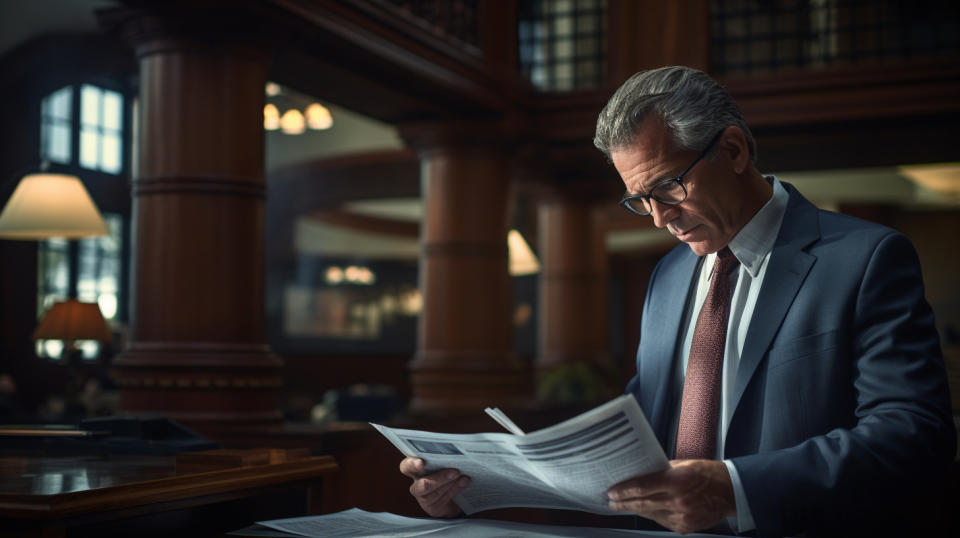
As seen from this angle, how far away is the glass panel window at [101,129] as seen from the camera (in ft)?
40.4

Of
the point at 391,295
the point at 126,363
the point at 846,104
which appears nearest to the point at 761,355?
the point at 126,363

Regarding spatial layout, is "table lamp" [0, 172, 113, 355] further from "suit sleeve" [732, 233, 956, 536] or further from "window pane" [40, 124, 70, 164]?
"window pane" [40, 124, 70, 164]

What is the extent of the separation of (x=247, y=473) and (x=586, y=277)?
23.7 ft

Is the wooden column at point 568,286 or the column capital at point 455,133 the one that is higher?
the column capital at point 455,133

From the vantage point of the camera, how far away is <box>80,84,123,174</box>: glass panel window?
484 inches

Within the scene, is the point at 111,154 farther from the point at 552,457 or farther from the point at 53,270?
the point at 552,457

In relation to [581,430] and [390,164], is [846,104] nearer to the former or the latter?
[581,430]

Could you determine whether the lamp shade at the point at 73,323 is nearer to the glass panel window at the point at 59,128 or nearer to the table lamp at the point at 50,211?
the table lamp at the point at 50,211

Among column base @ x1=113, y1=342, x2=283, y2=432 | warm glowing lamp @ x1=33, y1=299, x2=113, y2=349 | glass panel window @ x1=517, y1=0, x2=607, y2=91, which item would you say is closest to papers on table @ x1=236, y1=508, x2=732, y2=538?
column base @ x1=113, y1=342, x2=283, y2=432

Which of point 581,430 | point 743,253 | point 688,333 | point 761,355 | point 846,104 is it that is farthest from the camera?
point 846,104

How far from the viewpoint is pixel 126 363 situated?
394 centimetres

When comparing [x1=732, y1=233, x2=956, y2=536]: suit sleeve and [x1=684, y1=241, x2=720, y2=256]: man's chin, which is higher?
[x1=684, y1=241, x2=720, y2=256]: man's chin

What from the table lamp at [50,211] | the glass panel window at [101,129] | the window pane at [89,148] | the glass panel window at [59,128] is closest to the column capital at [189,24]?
the table lamp at [50,211]

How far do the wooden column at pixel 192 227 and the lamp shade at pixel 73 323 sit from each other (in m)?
0.62
